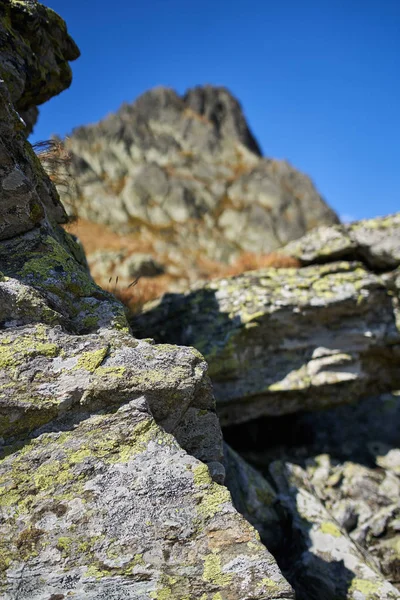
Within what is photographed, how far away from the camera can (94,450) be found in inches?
154

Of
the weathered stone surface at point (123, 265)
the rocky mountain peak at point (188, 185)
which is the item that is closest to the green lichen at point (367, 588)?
the weathered stone surface at point (123, 265)

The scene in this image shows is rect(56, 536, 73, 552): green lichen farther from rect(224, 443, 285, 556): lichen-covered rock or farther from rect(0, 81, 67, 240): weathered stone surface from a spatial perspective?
rect(224, 443, 285, 556): lichen-covered rock

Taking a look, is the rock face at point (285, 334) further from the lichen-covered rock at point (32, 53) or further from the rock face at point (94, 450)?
the lichen-covered rock at point (32, 53)

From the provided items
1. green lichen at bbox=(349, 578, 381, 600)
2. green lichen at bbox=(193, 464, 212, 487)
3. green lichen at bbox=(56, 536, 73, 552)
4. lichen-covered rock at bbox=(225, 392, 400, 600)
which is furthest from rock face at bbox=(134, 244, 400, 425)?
green lichen at bbox=(56, 536, 73, 552)

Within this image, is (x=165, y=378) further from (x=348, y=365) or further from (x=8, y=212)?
(x=348, y=365)

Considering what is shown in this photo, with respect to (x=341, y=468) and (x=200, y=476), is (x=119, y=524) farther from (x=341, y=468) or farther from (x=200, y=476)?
(x=341, y=468)

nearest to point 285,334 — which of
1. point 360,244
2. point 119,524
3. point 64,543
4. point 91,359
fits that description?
point 360,244

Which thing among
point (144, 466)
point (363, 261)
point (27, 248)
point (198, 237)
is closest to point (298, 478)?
point (363, 261)

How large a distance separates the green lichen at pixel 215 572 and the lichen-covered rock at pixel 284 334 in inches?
229

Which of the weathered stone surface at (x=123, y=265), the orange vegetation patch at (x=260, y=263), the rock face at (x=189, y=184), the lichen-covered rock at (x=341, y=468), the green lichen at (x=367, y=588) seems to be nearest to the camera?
the green lichen at (x=367, y=588)

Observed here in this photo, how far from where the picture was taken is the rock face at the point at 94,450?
3326 millimetres

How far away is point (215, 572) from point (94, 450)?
1453 millimetres

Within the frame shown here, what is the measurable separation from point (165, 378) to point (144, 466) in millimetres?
917

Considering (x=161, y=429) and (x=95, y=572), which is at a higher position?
(x=161, y=429)
